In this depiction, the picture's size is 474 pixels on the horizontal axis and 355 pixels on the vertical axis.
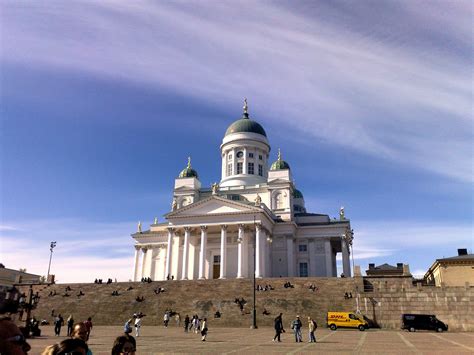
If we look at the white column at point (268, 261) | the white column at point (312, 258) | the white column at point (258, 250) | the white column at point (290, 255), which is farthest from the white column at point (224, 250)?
the white column at point (312, 258)

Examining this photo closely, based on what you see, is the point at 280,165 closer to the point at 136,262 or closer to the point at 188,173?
the point at 188,173

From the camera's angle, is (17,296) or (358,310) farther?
(358,310)

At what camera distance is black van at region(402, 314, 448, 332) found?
33531 mm

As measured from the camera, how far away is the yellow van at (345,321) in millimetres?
33281

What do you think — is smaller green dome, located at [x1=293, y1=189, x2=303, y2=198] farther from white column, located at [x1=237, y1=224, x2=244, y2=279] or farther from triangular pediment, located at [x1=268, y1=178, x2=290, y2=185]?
white column, located at [x1=237, y1=224, x2=244, y2=279]

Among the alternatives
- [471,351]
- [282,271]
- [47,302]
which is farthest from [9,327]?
[282,271]

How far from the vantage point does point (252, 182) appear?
233 ft

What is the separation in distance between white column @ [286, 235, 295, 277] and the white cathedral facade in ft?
0.49

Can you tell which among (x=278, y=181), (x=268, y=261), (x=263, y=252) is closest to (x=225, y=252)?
(x=263, y=252)

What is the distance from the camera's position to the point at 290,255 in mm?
61438

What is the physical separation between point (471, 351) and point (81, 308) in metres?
38.4

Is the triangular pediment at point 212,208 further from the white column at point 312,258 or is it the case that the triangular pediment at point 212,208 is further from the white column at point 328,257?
the white column at point 328,257

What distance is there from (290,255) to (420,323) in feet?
94.1

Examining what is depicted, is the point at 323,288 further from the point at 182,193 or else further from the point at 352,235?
the point at 182,193
